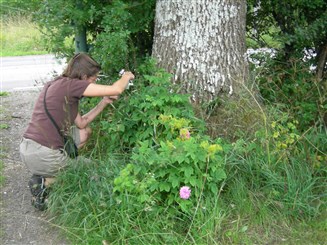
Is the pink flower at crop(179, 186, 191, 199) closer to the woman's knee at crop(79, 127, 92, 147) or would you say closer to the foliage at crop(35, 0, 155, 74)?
the woman's knee at crop(79, 127, 92, 147)

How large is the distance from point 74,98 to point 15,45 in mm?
13117

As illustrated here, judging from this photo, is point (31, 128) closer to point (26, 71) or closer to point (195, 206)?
point (195, 206)

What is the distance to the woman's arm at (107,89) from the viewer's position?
13.2 feet

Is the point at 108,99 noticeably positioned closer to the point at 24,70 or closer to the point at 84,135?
the point at 84,135

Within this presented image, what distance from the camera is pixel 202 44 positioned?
14.9 feet

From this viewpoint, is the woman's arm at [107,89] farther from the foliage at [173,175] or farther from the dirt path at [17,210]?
the dirt path at [17,210]

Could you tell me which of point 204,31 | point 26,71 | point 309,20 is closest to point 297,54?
point 309,20

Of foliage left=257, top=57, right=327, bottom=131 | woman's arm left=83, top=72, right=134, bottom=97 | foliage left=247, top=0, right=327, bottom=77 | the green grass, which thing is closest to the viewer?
woman's arm left=83, top=72, right=134, bottom=97

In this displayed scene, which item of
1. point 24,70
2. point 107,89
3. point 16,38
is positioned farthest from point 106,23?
point 16,38

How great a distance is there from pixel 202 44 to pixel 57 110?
146cm

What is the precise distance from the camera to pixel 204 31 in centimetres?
452

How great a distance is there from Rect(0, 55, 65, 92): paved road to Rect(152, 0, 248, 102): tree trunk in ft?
15.5

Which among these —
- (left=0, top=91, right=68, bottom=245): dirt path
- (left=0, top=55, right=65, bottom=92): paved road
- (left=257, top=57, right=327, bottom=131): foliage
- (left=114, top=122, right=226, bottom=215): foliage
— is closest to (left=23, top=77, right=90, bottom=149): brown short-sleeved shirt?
(left=0, top=91, right=68, bottom=245): dirt path

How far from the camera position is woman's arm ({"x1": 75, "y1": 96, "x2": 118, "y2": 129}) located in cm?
432
